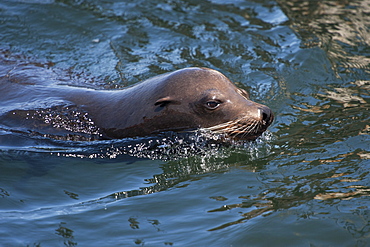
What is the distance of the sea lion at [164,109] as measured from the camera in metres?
5.74

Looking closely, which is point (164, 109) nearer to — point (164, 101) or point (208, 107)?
point (164, 101)

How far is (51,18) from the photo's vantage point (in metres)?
10.5

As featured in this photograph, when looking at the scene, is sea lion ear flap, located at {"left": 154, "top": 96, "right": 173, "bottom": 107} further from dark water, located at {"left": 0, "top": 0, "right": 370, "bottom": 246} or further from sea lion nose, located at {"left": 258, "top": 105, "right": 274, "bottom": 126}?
sea lion nose, located at {"left": 258, "top": 105, "right": 274, "bottom": 126}

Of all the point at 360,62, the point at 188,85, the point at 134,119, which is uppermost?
the point at 188,85

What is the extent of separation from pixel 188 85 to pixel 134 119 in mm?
753

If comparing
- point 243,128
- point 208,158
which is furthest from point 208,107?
point 208,158

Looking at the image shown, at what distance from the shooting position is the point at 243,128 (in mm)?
5680

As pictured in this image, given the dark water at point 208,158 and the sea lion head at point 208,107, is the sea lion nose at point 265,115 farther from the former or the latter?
the dark water at point 208,158

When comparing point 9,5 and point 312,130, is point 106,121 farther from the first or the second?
point 9,5

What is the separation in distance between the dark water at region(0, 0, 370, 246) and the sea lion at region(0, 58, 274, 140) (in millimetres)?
227

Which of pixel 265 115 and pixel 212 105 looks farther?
pixel 212 105

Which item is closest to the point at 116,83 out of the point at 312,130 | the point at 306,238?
the point at 312,130

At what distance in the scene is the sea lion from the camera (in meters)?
5.74

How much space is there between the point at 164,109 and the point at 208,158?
0.75m
